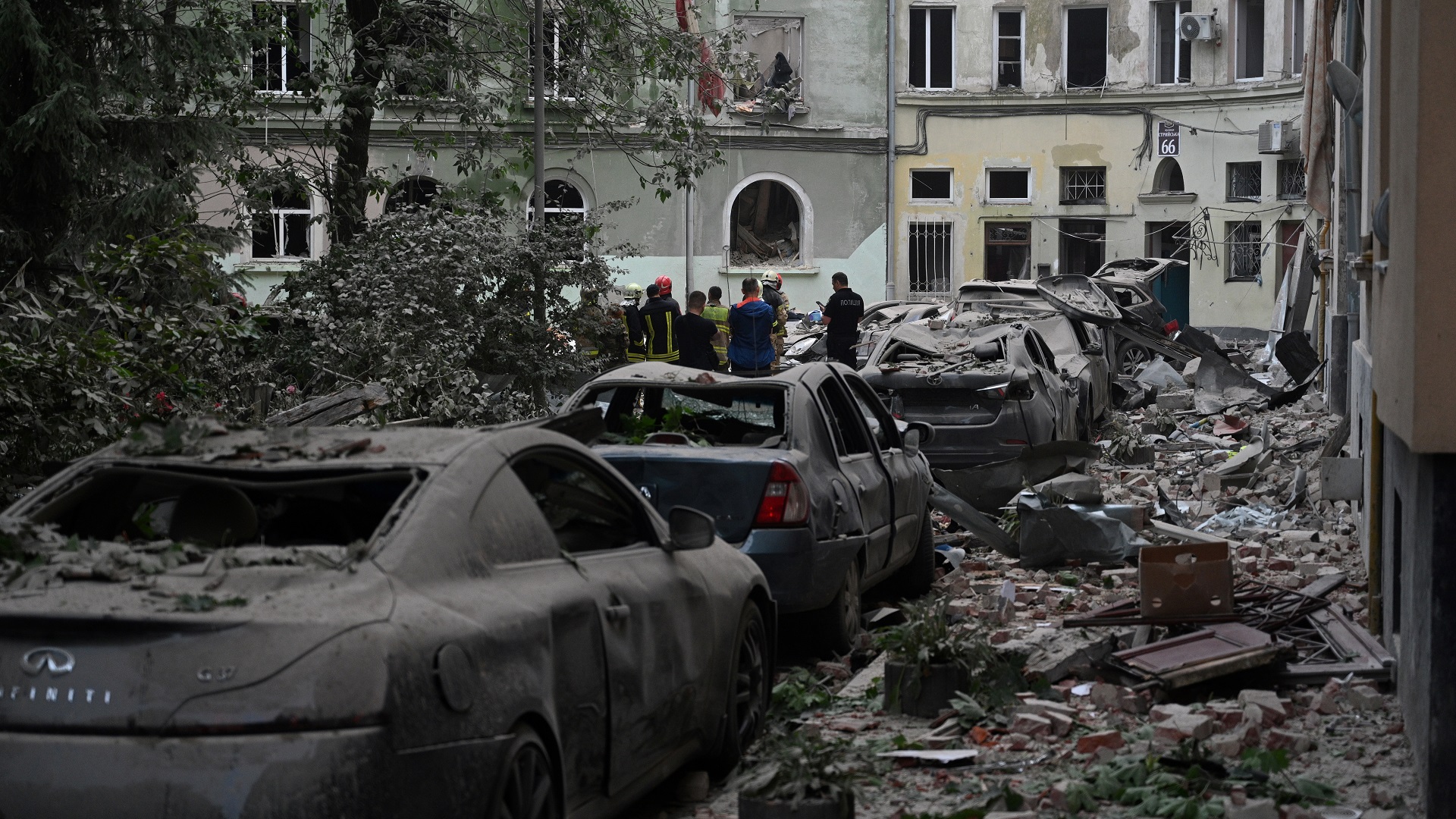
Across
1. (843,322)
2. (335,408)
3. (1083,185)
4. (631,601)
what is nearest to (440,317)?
(335,408)

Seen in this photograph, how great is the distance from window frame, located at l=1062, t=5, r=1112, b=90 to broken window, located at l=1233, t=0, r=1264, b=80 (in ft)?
9.55

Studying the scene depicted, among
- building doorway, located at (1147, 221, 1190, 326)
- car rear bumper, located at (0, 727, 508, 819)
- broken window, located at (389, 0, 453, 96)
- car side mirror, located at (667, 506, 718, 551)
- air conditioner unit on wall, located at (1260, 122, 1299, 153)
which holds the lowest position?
car rear bumper, located at (0, 727, 508, 819)

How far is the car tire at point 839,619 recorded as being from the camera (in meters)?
7.86

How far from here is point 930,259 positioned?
3678 cm

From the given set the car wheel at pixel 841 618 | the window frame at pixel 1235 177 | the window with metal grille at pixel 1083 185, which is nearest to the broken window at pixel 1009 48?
the window with metal grille at pixel 1083 185

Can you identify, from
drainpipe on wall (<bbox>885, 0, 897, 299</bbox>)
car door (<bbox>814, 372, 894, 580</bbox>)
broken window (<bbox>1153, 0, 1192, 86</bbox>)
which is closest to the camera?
car door (<bbox>814, 372, 894, 580</bbox>)

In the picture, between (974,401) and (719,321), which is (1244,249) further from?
(974,401)

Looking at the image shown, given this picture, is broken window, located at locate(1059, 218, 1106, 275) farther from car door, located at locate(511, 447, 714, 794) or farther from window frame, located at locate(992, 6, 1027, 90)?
car door, located at locate(511, 447, 714, 794)

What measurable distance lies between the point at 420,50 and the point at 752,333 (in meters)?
4.95

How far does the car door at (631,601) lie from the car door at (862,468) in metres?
2.89

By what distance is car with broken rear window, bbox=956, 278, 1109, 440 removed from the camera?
17297mm

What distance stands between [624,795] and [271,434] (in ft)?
5.24

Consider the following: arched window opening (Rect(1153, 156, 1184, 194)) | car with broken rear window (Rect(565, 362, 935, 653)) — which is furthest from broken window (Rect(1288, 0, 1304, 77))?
car with broken rear window (Rect(565, 362, 935, 653))

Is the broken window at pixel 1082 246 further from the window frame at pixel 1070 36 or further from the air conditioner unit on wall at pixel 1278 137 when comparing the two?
the air conditioner unit on wall at pixel 1278 137
